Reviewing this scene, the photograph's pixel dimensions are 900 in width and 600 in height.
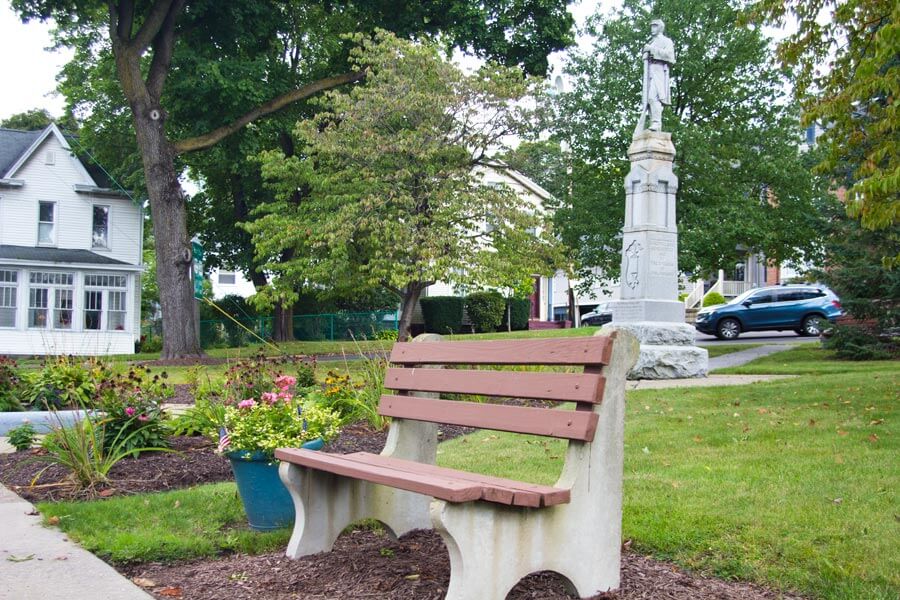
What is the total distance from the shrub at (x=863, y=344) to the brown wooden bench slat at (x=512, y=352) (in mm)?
15823

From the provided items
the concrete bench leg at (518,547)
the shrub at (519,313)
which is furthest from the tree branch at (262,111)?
the concrete bench leg at (518,547)

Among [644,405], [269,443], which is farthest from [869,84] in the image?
[269,443]

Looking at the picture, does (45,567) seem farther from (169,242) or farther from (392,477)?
(169,242)

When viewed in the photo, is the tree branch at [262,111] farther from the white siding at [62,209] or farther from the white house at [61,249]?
the white siding at [62,209]

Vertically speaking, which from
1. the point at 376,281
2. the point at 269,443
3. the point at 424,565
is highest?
the point at 376,281

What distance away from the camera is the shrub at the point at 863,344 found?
714 inches

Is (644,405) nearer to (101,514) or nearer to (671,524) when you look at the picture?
(671,524)

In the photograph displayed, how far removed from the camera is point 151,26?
22.3 m

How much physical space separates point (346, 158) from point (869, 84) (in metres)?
15.2

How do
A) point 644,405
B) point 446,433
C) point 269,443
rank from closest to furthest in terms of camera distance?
point 269,443
point 446,433
point 644,405

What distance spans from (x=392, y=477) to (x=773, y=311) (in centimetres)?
2573

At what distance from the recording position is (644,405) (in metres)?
9.99

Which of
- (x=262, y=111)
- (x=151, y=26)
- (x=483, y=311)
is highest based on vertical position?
(x=151, y=26)

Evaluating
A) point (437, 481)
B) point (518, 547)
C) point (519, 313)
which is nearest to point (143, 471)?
point (437, 481)
